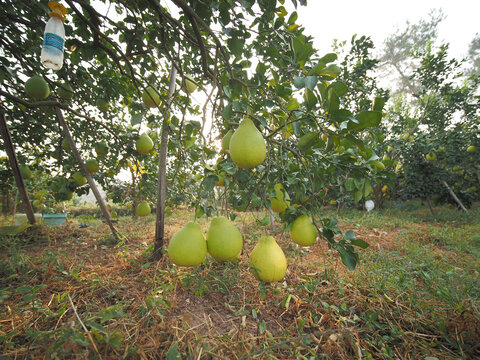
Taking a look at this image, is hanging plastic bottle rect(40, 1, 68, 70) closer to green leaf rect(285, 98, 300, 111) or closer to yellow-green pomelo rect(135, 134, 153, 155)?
yellow-green pomelo rect(135, 134, 153, 155)

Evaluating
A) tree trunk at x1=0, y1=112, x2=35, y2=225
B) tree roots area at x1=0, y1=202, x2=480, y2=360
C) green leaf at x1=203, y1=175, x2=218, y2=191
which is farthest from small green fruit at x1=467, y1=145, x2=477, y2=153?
tree trunk at x1=0, y1=112, x2=35, y2=225

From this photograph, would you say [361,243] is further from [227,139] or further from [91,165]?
[91,165]

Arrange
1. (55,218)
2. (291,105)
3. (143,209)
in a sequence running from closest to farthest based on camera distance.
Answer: (291,105)
(143,209)
(55,218)

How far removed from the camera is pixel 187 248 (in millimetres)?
1061

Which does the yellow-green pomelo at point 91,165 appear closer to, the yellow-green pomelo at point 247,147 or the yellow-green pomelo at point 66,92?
the yellow-green pomelo at point 66,92

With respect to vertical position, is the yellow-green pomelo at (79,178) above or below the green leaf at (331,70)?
below

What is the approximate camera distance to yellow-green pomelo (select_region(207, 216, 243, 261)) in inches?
41.7

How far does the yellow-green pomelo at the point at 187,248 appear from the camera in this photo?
1059mm

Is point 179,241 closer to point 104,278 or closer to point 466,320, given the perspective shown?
point 104,278

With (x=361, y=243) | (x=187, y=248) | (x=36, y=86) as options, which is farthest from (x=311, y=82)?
(x=36, y=86)

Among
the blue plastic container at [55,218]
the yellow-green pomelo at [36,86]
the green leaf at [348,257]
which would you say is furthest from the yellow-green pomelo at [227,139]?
the blue plastic container at [55,218]

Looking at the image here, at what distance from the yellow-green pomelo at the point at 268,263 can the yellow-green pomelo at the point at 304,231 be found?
0.13 metres

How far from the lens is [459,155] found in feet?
17.1

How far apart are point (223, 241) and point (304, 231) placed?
0.42 metres
